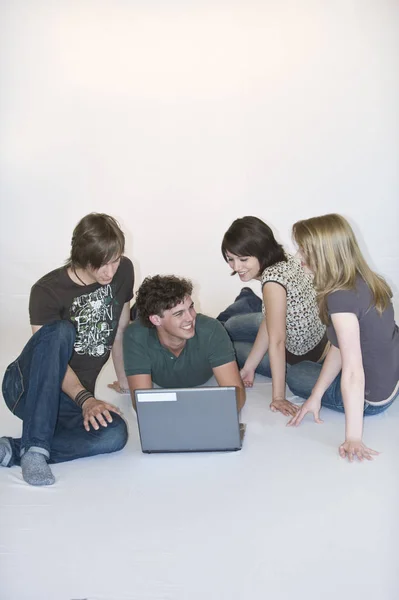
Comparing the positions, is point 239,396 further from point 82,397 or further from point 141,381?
point 82,397

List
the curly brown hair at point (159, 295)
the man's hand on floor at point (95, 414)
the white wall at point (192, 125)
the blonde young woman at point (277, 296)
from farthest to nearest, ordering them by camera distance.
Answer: the white wall at point (192, 125), the blonde young woman at point (277, 296), the curly brown hair at point (159, 295), the man's hand on floor at point (95, 414)

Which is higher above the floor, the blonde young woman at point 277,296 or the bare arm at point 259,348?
the blonde young woman at point 277,296

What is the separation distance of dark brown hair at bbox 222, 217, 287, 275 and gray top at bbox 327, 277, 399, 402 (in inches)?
18.6

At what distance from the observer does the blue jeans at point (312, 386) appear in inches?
110

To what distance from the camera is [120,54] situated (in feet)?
16.6

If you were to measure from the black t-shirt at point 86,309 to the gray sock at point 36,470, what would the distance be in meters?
0.43

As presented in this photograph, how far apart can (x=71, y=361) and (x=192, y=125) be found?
8.83 ft

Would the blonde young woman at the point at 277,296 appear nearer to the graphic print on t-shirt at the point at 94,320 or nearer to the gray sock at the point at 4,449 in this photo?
the graphic print on t-shirt at the point at 94,320

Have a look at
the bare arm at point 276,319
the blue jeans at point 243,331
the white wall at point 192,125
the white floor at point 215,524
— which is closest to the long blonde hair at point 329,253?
the bare arm at point 276,319

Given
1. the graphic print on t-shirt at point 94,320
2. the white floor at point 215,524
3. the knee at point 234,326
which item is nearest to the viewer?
the white floor at point 215,524

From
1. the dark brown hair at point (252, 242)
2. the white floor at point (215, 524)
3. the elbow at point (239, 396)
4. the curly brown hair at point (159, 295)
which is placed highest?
the dark brown hair at point (252, 242)

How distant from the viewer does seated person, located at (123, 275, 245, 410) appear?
2.66 metres

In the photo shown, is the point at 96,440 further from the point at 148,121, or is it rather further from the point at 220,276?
the point at 148,121

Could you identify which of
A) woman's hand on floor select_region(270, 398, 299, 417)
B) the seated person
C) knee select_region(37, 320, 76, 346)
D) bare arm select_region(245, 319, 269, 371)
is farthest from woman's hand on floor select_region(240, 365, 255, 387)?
knee select_region(37, 320, 76, 346)
